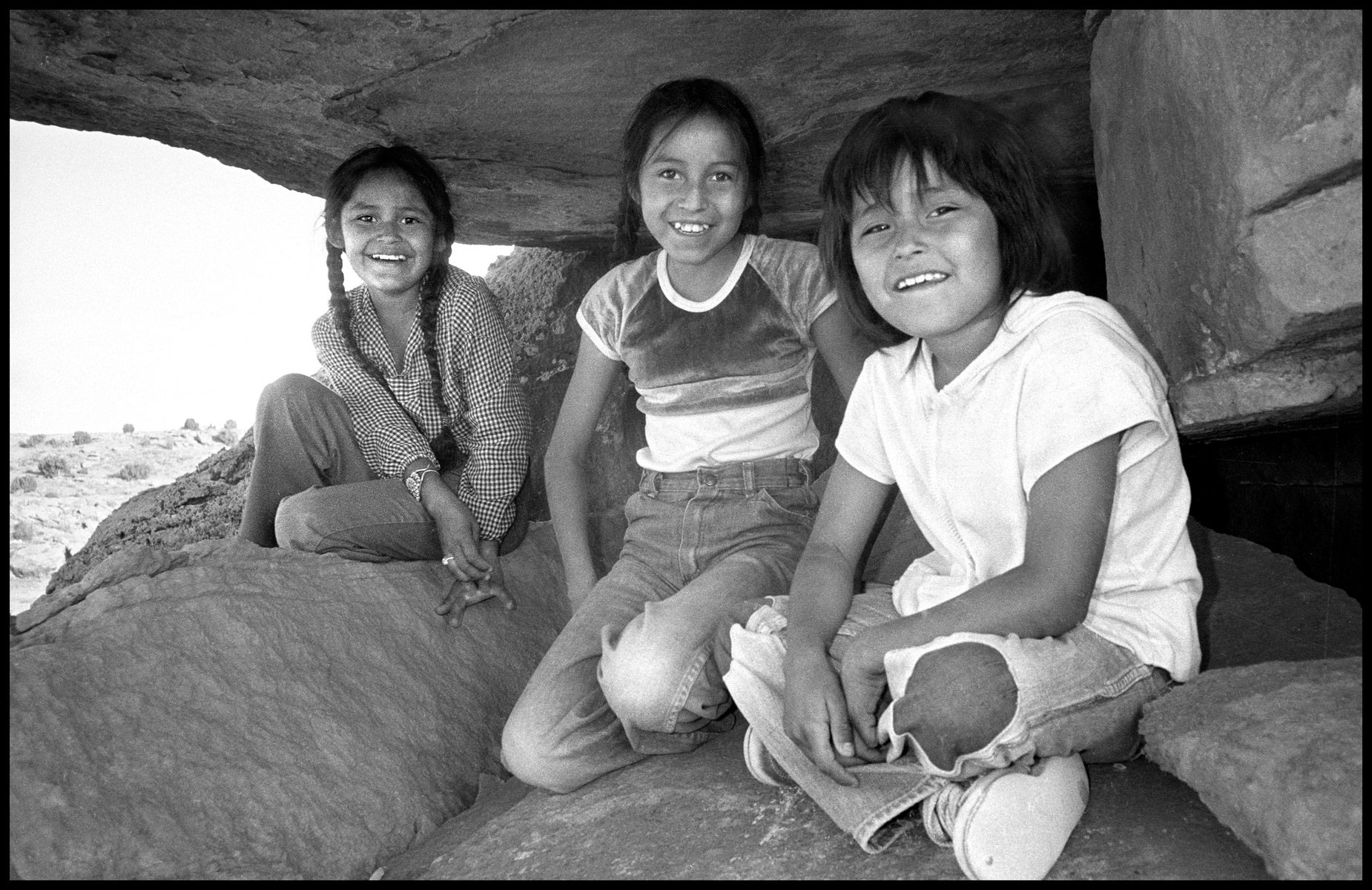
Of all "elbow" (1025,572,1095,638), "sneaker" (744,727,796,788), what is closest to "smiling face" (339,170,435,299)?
"sneaker" (744,727,796,788)

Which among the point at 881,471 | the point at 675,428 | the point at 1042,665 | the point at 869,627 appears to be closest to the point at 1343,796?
the point at 1042,665

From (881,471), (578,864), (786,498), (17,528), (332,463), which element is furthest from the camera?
(17,528)

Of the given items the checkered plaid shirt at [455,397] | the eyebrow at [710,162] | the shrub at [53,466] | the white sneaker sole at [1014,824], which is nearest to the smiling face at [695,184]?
the eyebrow at [710,162]

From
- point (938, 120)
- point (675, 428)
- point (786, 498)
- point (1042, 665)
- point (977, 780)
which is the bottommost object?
point (977, 780)

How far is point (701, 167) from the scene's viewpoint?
2609 millimetres

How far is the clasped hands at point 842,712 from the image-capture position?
6.12ft

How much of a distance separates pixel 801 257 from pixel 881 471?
29.1 inches

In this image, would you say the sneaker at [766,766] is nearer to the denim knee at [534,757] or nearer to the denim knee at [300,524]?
the denim knee at [534,757]

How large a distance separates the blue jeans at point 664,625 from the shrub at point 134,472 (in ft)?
15.7

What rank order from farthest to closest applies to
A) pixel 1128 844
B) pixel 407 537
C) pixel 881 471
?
pixel 407 537
pixel 881 471
pixel 1128 844

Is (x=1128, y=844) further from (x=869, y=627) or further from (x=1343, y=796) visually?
(x=869, y=627)

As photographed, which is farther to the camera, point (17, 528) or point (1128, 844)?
point (17, 528)

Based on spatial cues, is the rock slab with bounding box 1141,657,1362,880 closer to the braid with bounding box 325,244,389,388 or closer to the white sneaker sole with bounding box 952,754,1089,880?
the white sneaker sole with bounding box 952,754,1089,880

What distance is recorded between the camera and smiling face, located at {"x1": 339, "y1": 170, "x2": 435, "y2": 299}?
3086 mm
